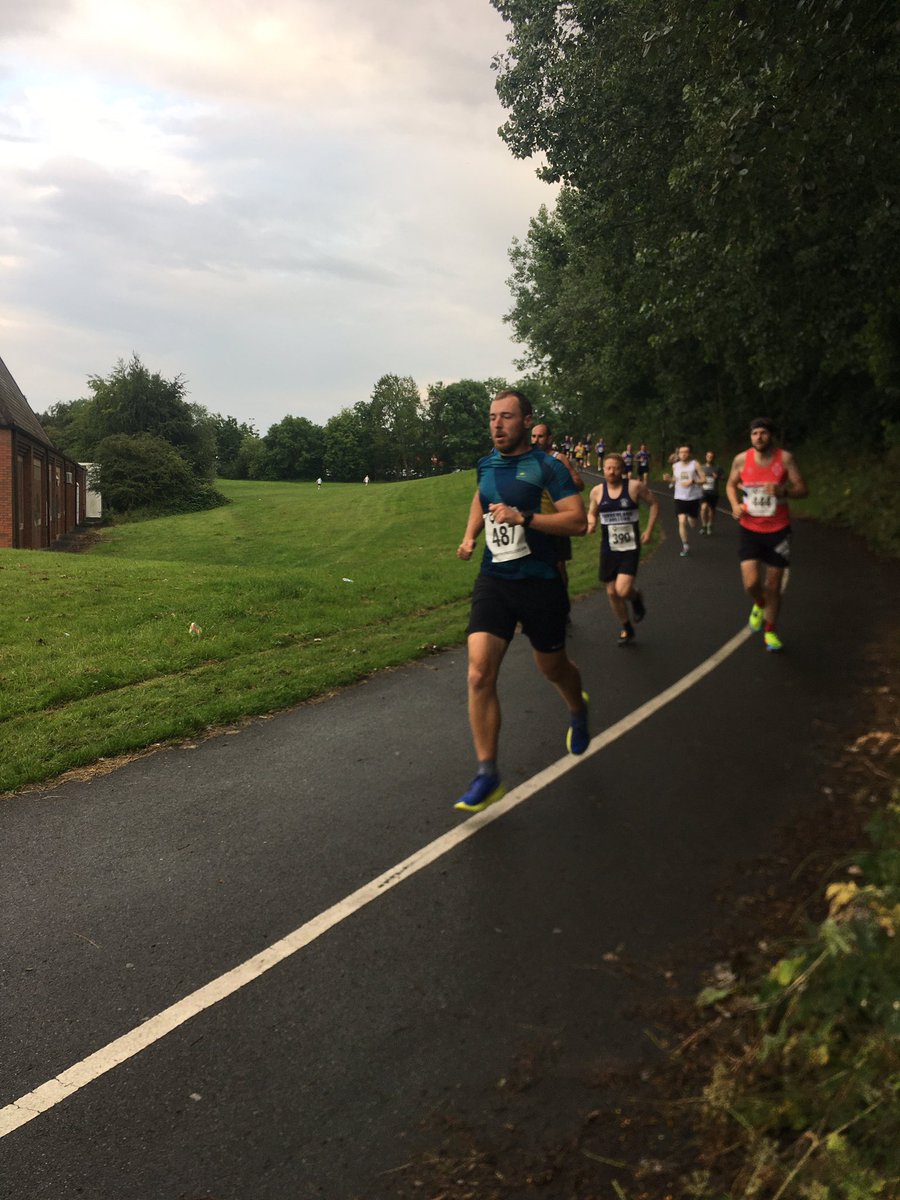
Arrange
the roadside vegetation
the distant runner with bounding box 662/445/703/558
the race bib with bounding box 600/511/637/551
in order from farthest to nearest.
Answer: the distant runner with bounding box 662/445/703/558 < the race bib with bounding box 600/511/637/551 < the roadside vegetation

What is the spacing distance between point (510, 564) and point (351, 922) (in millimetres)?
2276

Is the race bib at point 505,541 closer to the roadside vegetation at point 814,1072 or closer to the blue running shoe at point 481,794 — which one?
the blue running shoe at point 481,794

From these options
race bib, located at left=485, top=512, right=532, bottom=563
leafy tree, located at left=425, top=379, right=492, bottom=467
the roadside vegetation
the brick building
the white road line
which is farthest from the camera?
leafy tree, located at left=425, top=379, right=492, bottom=467

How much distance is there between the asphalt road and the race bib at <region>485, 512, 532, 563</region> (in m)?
1.55

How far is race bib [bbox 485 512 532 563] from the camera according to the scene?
17.6ft

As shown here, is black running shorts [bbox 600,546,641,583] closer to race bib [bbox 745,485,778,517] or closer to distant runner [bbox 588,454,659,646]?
distant runner [bbox 588,454,659,646]

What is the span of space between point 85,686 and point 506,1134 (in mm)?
7031

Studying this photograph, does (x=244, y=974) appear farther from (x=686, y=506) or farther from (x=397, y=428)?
(x=397, y=428)

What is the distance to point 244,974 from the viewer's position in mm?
3828

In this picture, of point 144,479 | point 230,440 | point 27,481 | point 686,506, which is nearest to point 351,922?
point 686,506

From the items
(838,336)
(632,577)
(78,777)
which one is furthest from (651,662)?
(838,336)

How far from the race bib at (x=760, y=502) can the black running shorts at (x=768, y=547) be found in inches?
7.7

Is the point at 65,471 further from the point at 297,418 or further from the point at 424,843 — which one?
the point at 297,418

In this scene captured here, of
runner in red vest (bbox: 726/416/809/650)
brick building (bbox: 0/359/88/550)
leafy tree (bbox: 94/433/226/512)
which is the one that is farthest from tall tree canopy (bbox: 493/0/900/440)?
leafy tree (bbox: 94/433/226/512)
